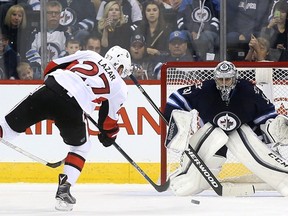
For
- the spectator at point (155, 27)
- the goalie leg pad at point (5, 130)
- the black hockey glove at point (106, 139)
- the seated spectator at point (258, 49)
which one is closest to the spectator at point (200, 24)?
the spectator at point (155, 27)

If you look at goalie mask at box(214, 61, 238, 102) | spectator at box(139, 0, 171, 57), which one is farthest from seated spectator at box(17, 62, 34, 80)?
goalie mask at box(214, 61, 238, 102)

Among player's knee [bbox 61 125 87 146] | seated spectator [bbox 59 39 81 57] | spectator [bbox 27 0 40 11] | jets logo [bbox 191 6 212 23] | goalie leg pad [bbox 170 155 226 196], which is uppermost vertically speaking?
spectator [bbox 27 0 40 11]

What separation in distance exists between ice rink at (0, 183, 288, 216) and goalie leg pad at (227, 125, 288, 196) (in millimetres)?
102

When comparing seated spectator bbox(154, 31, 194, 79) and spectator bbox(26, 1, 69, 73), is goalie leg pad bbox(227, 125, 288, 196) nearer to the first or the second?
seated spectator bbox(154, 31, 194, 79)

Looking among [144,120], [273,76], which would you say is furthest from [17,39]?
[273,76]

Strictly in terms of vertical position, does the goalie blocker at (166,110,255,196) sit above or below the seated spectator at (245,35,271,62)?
below

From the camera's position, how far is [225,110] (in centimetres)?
538

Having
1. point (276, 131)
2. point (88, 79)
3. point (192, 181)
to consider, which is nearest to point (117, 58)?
point (88, 79)

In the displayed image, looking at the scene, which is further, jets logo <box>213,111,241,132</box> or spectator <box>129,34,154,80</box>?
spectator <box>129,34,154,80</box>

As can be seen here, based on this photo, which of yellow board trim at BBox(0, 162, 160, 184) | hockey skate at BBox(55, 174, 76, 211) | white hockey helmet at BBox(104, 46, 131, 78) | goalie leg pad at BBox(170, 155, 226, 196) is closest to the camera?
hockey skate at BBox(55, 174, 76, 211)

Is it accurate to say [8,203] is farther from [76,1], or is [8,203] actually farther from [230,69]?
[76,1]

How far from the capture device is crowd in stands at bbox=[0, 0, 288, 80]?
6535mm

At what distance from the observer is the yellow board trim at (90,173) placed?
21.0 feet

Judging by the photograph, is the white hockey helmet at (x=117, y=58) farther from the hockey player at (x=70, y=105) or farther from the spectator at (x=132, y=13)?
the spectator at (x=132, y=13)
